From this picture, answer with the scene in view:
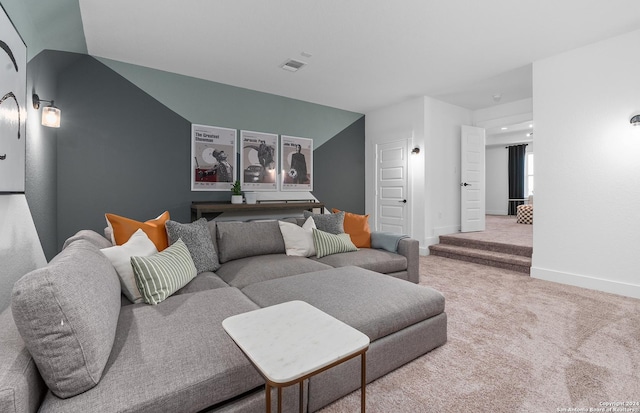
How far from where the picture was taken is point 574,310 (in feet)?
8.48

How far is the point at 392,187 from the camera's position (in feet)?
18.3

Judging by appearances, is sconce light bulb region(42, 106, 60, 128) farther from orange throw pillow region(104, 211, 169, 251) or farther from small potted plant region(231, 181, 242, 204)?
small potted plant region(231, 181, 242, 204)

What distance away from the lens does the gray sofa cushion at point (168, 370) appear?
94 cm

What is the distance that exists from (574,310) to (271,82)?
4.37 metres

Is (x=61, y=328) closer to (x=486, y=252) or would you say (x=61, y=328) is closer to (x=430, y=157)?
(x=486, y=252)

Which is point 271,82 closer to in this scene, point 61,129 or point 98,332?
point 61,129

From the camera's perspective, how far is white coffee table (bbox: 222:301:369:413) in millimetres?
799

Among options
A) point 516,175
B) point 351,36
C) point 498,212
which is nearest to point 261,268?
point 351,36

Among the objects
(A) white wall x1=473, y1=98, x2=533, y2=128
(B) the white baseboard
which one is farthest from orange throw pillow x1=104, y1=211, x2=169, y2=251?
(A) white wall x1=473, y1=98, x2=533, y2=128

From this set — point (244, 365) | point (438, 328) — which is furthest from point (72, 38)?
point (438, 328)

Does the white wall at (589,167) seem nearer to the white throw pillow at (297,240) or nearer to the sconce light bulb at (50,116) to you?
the white throw pillow at (297,240)

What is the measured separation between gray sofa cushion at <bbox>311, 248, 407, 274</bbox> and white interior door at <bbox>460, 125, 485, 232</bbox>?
303 cm

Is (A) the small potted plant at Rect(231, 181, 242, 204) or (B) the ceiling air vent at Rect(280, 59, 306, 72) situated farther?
(A) the small potted plant at Rect(231, 181, 242, 204)

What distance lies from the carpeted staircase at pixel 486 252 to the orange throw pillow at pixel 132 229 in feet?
13.4
